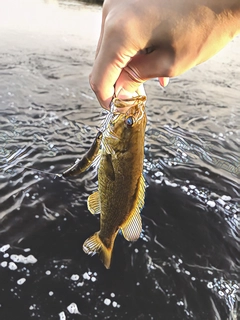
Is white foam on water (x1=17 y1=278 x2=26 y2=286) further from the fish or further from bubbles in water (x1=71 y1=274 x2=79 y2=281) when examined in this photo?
the fish

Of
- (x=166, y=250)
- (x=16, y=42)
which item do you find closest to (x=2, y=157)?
(x=166, y=250)

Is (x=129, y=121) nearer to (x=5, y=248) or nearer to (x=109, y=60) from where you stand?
(x=109, y=60)

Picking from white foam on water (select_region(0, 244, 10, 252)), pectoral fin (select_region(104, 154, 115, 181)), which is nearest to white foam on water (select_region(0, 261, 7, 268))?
white foam on water (select_region(0, 244, 10, 252))

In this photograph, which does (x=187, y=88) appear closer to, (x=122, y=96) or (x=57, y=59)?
(x=57, y=59)

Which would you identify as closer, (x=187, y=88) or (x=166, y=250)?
(x=166, y=250)

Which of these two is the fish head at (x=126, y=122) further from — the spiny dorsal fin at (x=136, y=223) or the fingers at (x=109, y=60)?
the spiny dorsal fin at (x=136, y=223)

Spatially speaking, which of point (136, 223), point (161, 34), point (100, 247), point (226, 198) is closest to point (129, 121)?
point (161, 34)
